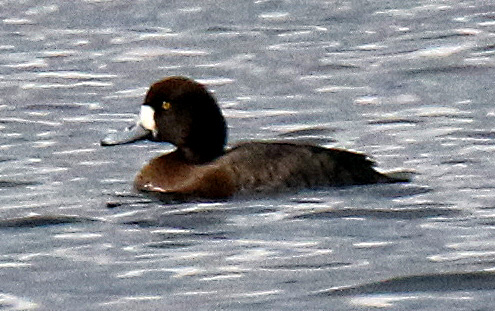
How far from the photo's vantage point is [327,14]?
14.8 m

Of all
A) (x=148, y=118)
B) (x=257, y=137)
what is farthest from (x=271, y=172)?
(x=257, y=137)

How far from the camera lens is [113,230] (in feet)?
29.5

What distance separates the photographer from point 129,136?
10.1 metres

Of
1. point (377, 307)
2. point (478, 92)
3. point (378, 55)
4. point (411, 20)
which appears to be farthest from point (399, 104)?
point (377, 307)

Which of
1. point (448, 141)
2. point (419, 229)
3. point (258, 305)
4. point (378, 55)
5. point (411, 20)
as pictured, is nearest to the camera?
point (258, 305)

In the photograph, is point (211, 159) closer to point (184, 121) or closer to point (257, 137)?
point (184, 121)

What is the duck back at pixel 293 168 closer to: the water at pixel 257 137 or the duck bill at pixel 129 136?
the water at pixel 257 137

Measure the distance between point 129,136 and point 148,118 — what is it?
0.14 metres

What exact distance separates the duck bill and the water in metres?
0.22

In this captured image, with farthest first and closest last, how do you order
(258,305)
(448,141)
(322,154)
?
(448,141) < (322,154) < (258,305)

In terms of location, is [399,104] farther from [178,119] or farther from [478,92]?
[178,119]

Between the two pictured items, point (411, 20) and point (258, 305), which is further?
point (411, 20)

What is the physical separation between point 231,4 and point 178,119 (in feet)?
18.1

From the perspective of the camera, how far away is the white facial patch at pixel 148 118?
1004 cm
